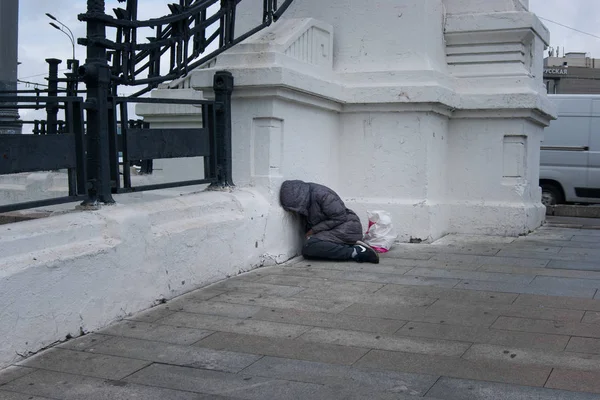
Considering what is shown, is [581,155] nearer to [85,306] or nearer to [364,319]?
[364,319]

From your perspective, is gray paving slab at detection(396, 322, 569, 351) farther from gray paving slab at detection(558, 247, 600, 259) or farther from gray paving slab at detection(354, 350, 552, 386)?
gray paving slab at detection(558, 247, 600, 259)

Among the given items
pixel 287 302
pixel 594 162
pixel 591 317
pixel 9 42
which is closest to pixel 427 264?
pixel 287 302

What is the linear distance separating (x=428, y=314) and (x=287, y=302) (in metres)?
1.11

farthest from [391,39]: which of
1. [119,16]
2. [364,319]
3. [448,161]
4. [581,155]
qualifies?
[581,155]

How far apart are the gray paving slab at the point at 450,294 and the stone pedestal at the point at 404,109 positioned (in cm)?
182

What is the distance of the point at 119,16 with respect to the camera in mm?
6457

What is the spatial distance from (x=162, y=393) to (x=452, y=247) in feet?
17.8

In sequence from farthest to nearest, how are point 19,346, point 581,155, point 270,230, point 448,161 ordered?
1. point 581,155
2. point 448,161
3. point 270,230
4. point 19,346

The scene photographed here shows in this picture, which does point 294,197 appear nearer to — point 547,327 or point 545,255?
point 545,255

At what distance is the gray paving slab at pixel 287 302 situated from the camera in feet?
20.0

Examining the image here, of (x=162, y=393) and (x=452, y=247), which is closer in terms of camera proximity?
(x=162, y=393)

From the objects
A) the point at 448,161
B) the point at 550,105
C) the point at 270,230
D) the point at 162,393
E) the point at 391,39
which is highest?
the point at 391,39

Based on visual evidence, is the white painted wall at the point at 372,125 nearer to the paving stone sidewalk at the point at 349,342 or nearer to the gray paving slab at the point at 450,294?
the paving stone sidewalk at the point at 349,342

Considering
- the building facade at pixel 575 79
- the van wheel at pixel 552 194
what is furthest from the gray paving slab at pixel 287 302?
the building facade at pixel 575 79
